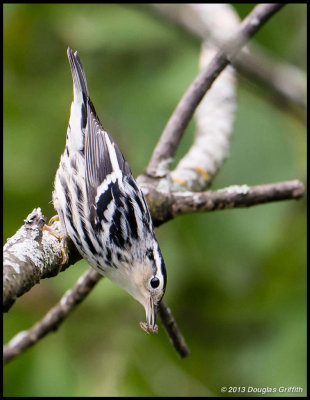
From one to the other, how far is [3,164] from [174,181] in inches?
44.7

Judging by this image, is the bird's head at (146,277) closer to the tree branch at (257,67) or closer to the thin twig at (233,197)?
the thin twig at (233,197)

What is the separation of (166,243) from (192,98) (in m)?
0.94

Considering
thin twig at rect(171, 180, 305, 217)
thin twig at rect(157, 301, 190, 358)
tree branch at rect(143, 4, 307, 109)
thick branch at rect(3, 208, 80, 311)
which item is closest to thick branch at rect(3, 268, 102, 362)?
thin twig at rect(157, 301, 190, 358)

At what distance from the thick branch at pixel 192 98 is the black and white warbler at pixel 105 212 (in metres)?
0.19

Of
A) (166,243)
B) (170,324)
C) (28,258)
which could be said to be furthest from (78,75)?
(28,258)

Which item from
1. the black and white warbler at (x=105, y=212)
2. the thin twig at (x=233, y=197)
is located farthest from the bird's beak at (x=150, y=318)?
the thin twig at (x=233, y=197)

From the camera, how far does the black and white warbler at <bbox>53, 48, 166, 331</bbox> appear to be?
3.07 m

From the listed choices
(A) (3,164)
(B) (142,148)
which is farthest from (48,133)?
(B) (142,148)

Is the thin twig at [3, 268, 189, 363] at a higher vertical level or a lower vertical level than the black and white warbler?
lower

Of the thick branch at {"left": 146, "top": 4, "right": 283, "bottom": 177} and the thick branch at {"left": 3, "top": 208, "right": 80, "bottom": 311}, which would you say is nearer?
the thick branch at {"left": 3, "top": 208, "right": 80, "bottom": 311}

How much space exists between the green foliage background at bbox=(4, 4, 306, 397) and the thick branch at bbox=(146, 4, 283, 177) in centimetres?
28

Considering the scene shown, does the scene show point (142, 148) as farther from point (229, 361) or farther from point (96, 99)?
point (229, 361)

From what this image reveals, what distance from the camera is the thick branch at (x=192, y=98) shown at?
3.02 metres

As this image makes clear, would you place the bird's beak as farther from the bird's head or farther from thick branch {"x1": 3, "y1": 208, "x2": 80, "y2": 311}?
thick branch {"x1": 3, "y1": 208, "x2": 80, "y2": 311}
